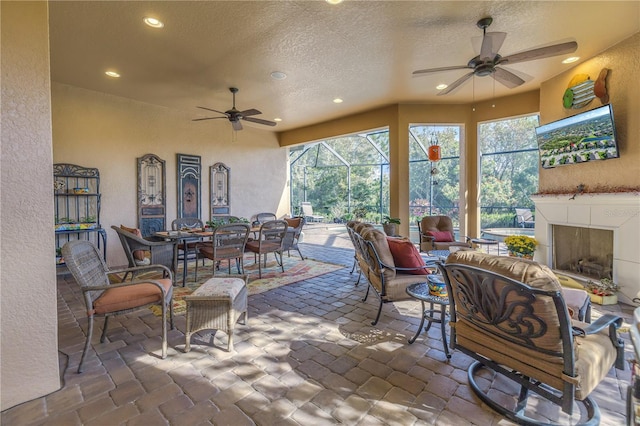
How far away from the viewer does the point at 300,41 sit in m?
3.56

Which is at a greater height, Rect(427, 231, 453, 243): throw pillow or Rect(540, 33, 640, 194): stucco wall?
Rect(540, 33, 640, 194): stucco wall

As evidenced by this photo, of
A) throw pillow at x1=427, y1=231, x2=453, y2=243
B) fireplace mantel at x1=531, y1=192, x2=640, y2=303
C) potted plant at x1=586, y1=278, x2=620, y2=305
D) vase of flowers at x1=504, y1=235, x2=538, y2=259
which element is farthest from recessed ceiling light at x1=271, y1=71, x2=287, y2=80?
potted plant at x1=586, y1=278, x2=620, y2=305

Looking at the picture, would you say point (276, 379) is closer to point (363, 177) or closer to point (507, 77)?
point (507, 77)

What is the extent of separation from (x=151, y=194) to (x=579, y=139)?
7.36 meters

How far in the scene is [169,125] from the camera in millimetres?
6125

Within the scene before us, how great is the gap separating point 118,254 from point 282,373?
4986 millimetres

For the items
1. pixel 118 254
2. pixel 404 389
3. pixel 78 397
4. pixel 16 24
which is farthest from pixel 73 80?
pixel 404 389

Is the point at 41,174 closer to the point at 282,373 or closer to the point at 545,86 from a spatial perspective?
the point at 282,373

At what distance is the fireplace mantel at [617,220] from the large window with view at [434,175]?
148 inches

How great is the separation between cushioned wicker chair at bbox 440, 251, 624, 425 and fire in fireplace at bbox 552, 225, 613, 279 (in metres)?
3.15

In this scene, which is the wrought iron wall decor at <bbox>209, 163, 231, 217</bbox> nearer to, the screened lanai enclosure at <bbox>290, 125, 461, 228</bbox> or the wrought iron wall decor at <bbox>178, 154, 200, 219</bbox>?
the wrought iron wall decor at <bbox>178, 154, 200, 219</bbox>

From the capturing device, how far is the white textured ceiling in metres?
2.96

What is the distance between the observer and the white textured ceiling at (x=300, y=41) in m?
2.96

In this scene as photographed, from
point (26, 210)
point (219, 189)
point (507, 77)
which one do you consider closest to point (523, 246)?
point (507, 77)
